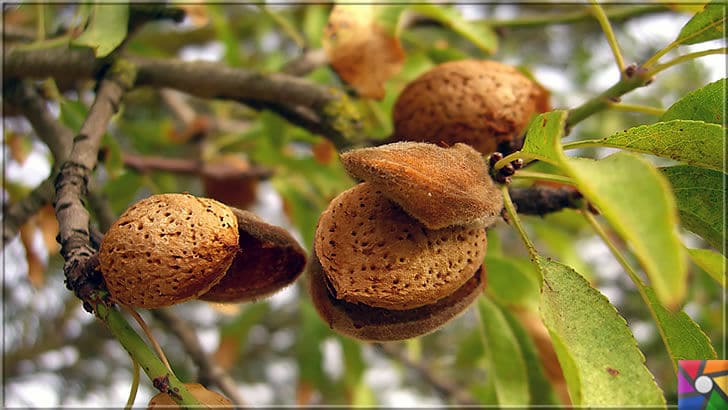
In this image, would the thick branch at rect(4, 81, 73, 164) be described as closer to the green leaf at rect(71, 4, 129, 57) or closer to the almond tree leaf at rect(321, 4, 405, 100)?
the green leaf at rect(71, 4, 129, 57)

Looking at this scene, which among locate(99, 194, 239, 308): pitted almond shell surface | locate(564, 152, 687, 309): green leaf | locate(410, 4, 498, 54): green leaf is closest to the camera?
locate(564, 152, 687, 309): green leaf

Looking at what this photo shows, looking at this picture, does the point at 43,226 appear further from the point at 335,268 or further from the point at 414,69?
the point at 335,268

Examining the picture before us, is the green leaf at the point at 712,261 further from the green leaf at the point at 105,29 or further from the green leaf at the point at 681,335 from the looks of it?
the green leaf at the point at 105,29

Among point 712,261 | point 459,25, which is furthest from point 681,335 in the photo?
point 459,25

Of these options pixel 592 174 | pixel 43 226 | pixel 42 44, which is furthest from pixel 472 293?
pixel 43 226

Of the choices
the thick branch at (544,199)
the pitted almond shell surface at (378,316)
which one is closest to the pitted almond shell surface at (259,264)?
the pitted almond shell surface at (378,316)

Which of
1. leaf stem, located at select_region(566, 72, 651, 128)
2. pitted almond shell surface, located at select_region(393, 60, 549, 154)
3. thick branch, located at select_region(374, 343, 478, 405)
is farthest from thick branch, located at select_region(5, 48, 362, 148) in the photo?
thick branch, located at select_region(374, 343, 478, 405)

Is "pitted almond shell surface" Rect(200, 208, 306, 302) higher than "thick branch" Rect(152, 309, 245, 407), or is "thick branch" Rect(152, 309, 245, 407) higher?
"pitted almond shell surface" Rect(200, 208, 306, 302)

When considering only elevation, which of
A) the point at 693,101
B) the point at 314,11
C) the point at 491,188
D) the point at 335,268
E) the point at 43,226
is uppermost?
the point at 693,101
